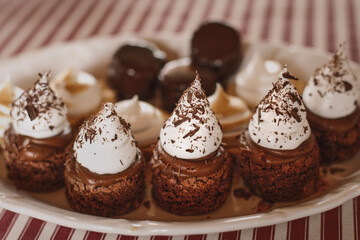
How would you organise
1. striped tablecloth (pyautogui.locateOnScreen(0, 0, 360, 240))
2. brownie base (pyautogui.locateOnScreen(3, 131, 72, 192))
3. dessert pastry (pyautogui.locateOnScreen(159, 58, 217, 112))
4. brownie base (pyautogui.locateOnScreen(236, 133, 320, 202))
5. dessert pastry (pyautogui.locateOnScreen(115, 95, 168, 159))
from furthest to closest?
striped tablecloth (pyautogui.locateOnScreen(0, 0, 360, 240)), dessert pastry (pyautogui.locateOnScreen(159, 58, 217, 112)), dessert pastry (pyautogui.locateOnScreen(115, 95, 168, 159)), brownie base (pyautogui.locateOnScreen(3, 131, 72, 192)), brownie base (pyautogui.locateOnScreen(236, 133, 320, 202))

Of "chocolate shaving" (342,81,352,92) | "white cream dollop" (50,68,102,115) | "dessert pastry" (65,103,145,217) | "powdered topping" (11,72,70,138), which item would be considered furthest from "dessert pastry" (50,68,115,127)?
"chocolate shaving" (342,81,352,92)

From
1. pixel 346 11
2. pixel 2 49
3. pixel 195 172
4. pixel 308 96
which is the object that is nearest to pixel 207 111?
pixel 195 172

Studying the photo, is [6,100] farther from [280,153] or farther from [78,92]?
[280,153]

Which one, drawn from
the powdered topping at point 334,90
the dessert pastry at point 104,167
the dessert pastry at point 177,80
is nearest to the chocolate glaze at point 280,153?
the powdered topping at point 334,90

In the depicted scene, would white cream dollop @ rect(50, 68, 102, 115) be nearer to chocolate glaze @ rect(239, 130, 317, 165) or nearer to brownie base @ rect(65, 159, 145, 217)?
brownie base @ rect(65, 159, 145, 217)

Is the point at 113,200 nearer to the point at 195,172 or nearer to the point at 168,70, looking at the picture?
the point at 195,172

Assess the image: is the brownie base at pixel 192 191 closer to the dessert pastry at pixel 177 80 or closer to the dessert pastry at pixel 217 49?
the dessert pastry at pixel 177 80
